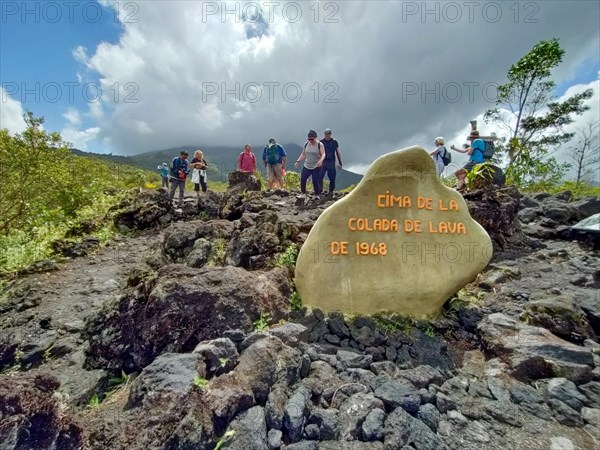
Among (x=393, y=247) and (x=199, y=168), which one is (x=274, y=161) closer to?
(x=199, y=168)

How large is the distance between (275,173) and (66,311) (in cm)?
759

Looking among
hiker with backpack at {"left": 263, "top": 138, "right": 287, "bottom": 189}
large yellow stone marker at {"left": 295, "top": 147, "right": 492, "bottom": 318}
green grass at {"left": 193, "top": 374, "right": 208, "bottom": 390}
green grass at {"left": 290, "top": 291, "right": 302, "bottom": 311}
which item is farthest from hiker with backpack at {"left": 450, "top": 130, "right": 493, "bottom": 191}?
green grass at {"left": 193, "top": 374, "right": 208, "bottom": 390}

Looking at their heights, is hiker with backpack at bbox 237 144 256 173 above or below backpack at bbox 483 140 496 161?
above

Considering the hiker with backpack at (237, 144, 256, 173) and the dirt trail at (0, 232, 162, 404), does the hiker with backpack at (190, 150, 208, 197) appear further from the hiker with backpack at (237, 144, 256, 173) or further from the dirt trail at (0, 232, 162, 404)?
the dirt trail at (0, 232, 162, 404)

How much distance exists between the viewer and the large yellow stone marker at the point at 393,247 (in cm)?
477

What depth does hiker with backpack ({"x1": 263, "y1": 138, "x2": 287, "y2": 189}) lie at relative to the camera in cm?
1126

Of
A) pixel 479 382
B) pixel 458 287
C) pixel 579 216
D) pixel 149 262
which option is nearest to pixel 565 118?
pixel 579 216

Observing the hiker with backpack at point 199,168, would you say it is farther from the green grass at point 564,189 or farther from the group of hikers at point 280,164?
the green grass at point 564,189

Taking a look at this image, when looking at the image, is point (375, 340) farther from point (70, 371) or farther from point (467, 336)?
point (70, 371)

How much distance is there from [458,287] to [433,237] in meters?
0.87

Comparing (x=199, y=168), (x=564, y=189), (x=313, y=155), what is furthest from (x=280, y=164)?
(x=564, y=189)

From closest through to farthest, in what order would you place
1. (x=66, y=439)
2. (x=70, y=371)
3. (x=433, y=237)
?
(x=66, y=439) < (x=70, y=371) < (x=433, y=237)

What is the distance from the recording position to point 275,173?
11.9m

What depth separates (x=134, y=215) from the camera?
1116 cm
